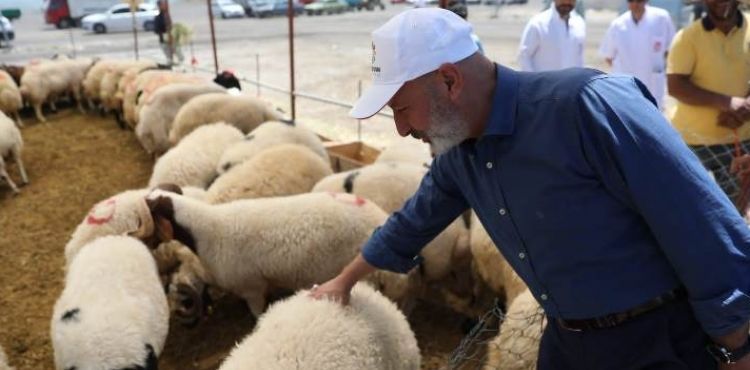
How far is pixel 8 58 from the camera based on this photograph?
22.2 m

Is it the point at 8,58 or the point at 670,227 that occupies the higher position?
the point at 670,227

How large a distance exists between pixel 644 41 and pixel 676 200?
17.2 feet

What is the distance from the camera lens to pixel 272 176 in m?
4.90

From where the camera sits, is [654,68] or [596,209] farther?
[654,68]

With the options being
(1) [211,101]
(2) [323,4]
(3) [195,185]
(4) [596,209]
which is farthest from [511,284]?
(2) [323,4]

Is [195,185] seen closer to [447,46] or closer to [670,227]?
[447,46]

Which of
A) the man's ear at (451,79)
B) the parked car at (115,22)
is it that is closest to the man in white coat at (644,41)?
the man's ear at (451,79)

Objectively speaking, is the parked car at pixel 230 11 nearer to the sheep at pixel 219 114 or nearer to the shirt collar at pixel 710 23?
the sheep at pixel 219 114

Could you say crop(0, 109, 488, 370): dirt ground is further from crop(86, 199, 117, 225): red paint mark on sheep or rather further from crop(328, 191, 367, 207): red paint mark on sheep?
crop(328, 191, 367, 207): red paint mark on sheep

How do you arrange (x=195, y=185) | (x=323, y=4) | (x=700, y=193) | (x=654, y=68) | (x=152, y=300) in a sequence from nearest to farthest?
(x=700, y=193) → (x=152, y=300) → (x=195, y=185) → (x=654, y=68) → (x=323, y=4)

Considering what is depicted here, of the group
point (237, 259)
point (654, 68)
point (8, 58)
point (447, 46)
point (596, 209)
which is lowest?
point (8, 58)

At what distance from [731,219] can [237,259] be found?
3.12 m

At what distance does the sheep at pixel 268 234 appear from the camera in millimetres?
3881

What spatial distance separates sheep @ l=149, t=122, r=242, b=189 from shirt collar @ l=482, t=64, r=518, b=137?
439 cm
